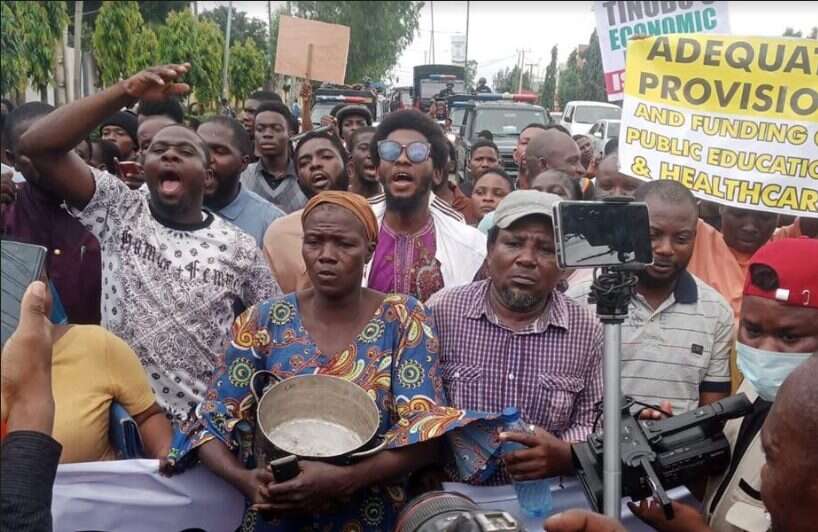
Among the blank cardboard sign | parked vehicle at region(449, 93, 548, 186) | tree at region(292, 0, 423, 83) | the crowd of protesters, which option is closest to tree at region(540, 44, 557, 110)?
tree at region(292, 0, 423, 83)

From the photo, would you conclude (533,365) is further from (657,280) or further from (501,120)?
(501,120)

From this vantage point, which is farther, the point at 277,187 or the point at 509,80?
the point at 509,80

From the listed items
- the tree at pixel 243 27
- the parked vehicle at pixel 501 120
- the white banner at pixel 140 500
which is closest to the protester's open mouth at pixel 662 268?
the white banner at pixel 140 500

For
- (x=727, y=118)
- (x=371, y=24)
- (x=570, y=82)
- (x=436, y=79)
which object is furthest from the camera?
(x=436, y=79)

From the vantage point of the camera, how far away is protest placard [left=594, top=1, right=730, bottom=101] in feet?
18.5

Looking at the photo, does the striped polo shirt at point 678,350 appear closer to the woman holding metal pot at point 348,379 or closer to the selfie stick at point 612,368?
the woman holding metal pot at point 348,379

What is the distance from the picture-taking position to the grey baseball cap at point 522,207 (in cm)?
265

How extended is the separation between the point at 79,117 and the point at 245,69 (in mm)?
21695

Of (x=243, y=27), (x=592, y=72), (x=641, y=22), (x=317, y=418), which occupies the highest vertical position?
(x=243, y=27)

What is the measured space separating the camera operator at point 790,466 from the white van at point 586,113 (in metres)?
20.0

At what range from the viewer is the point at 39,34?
161 centimetres

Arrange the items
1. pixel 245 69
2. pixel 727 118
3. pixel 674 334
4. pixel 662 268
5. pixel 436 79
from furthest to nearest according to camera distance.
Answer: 1. pixel 436 79
2. pixel 245 69
3. pixel 727 118
4. pixel 662 268
5. pixel 674 334

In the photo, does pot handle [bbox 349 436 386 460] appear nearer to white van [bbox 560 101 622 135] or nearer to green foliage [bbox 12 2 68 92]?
green foliage [bbox 12 2 68 92]

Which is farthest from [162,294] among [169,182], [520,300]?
[520,300]
